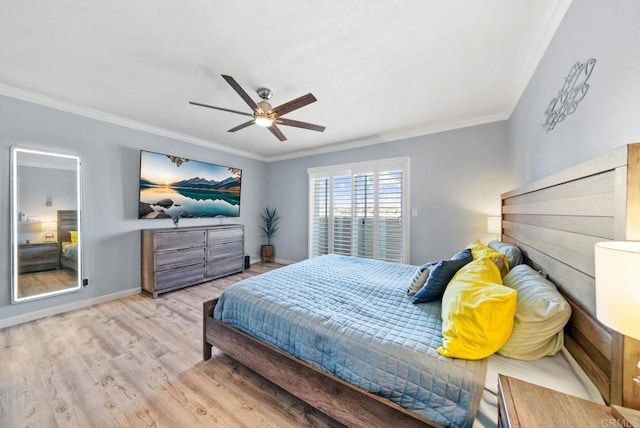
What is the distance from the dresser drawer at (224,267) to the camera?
13.2 feet

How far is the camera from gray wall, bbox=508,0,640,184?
98 centimetres

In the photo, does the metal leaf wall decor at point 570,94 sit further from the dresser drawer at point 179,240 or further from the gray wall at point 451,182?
the dresser drawer at point 179,240

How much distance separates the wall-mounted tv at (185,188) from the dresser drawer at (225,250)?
65cm

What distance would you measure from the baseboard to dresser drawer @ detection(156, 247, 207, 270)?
2.12 ft

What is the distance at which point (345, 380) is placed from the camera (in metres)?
1.29

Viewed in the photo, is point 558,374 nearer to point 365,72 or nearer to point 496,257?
point 496,257

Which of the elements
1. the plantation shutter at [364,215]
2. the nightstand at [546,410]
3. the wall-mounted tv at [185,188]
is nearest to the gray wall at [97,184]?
the wall-mounted tv at [185,188]

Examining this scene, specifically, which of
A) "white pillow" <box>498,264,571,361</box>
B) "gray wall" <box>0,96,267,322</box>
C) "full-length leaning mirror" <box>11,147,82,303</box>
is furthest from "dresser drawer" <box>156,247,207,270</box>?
"white pillow" <box>498,264,571,361</box>

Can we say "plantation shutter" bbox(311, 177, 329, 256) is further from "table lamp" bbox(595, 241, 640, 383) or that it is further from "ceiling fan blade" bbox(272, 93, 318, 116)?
"table lamp" bbox(595, 241, 640, 383)

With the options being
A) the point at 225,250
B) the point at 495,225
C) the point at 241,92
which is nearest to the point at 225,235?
the point at 225,250

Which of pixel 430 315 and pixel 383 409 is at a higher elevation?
pixel 430 315

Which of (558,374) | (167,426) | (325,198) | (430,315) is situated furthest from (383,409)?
(325,198)

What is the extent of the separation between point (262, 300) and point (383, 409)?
1.05m

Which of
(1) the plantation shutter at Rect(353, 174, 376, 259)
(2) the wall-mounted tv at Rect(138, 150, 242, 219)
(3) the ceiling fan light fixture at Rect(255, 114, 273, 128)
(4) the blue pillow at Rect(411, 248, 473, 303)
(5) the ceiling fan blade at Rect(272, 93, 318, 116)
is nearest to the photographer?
(4) the blue pillow at Rect(411, 248, 473, 303)
